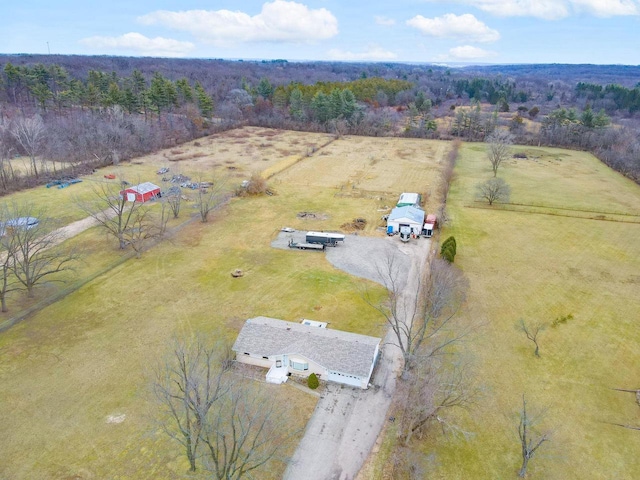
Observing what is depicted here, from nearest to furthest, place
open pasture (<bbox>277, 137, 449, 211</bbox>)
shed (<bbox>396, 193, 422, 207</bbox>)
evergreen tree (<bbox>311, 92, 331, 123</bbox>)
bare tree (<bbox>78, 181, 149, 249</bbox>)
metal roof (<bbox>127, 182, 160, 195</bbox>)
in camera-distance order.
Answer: bare tree (<bbox>78, 181, 149, 249</bbox>) < shed (<bbox>396, 193, 422, 207</bbox>) < metal roof (<bbox>127, 182, 160, 195</bbox>) < open pasture (<bbox>277, 137, 449, 211</bbox>) < evergreen tree (<bbox>311, 92, 331, 123</bbox>)

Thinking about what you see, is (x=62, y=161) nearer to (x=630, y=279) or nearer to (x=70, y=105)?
(x=70, y=105)

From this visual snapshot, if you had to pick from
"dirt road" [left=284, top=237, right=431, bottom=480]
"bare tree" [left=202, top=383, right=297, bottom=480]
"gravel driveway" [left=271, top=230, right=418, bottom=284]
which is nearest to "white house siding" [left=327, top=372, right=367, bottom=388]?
"dirt road" [left=284, top=237, right=431, bottom=480]

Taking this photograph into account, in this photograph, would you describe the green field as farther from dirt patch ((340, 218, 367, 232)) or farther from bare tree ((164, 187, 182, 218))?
bare tree ((164, 187, 182, 218))

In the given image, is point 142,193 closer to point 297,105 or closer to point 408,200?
point 408,200

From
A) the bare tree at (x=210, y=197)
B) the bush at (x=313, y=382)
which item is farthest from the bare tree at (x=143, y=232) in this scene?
the bush at (x=313, y=382)

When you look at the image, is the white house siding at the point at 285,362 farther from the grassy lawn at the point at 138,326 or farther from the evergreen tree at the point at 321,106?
the evergreen tree at the point at 321,106

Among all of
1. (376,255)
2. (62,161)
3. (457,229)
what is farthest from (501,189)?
(62,161)
